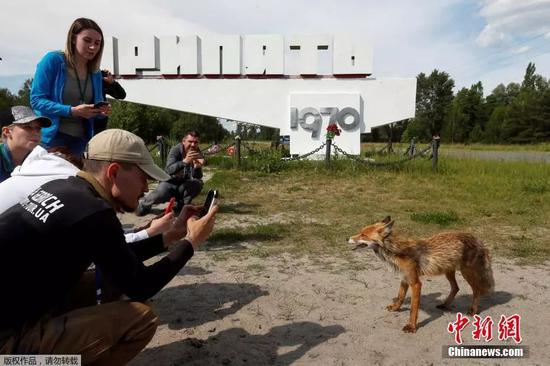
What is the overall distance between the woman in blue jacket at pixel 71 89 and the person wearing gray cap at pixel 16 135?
0.13 meters

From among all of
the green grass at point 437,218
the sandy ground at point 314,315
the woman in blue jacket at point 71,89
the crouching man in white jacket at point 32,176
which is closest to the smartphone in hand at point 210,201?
the crouching man in white jacket at point 32,176

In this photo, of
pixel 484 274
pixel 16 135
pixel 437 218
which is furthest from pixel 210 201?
pixel 437 218

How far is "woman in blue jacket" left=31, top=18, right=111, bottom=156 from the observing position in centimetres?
303

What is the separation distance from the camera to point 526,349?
9.20 feet

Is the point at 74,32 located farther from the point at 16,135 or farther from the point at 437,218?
the point at 437,218

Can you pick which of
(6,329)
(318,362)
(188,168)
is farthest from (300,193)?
(6,329)

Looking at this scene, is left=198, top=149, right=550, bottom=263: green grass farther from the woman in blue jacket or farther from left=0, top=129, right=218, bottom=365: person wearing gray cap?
left=0, top=129, right=218, bottom=365: person wearing gray cap

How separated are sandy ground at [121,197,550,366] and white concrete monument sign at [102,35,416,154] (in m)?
13.0

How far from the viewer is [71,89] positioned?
3.21 meters

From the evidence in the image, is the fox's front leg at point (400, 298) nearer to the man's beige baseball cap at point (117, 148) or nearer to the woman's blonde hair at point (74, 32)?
the man's beige baseball cap at point (117, 148)

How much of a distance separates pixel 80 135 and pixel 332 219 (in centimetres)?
456

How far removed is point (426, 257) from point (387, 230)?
389 mm

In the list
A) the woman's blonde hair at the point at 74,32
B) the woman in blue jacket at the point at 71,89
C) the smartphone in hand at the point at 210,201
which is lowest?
the smartphone in hand at the point at 210,201

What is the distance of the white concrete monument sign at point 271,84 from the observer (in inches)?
661
